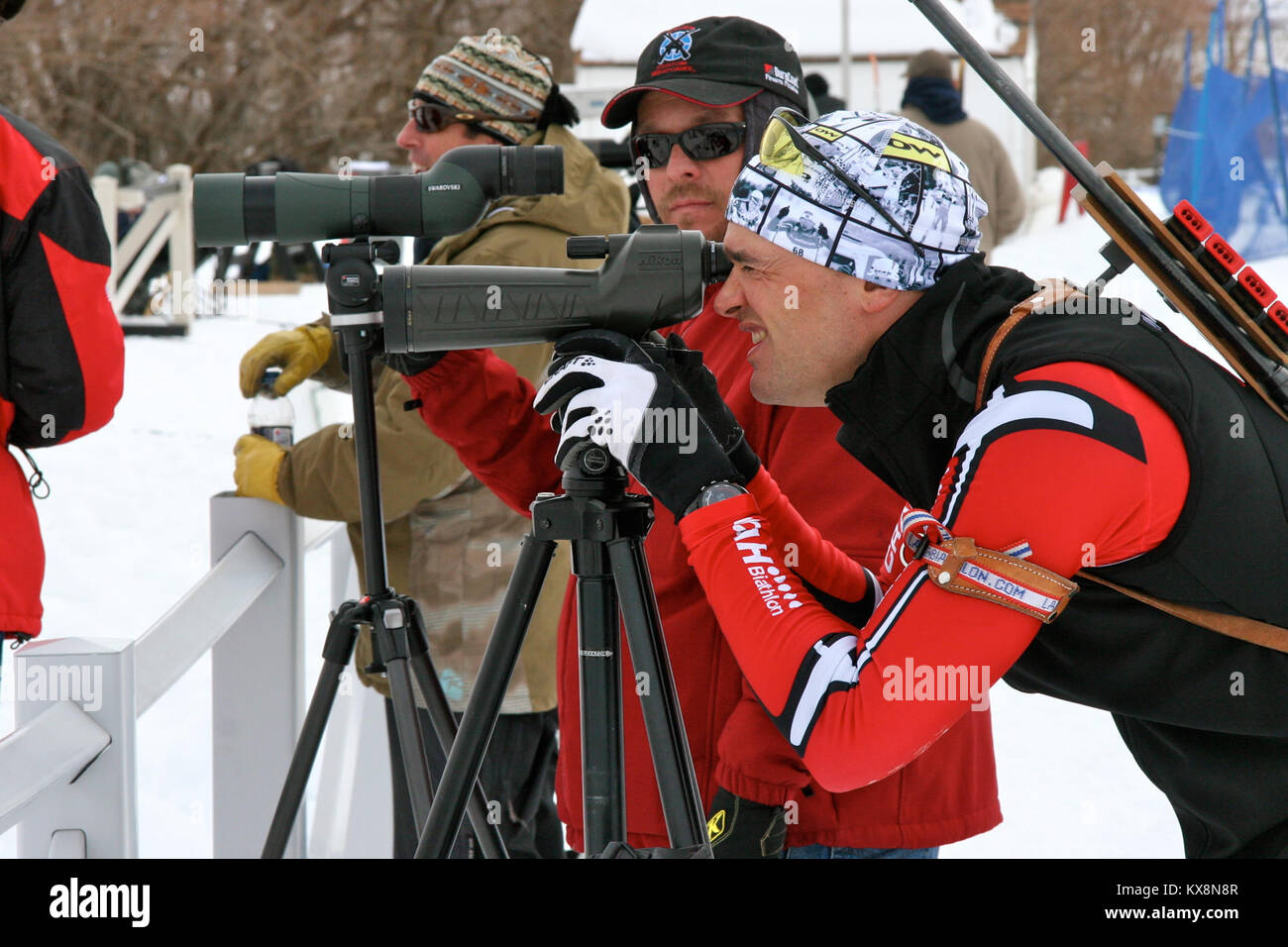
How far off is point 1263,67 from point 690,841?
36.2 feet

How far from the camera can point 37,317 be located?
7.11 feet

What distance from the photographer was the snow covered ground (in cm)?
353

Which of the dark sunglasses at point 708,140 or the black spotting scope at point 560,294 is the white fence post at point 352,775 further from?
the black spotting scope at point 560,294

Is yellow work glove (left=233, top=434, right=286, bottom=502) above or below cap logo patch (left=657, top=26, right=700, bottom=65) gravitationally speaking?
below

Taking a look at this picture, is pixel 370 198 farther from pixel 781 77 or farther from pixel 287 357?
pixel 287 357

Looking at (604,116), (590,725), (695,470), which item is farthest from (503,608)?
(604,116)

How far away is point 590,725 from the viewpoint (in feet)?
4.98

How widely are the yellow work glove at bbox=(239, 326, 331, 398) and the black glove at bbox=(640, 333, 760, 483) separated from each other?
1036 mm

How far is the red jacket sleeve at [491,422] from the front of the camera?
1963 millimetres

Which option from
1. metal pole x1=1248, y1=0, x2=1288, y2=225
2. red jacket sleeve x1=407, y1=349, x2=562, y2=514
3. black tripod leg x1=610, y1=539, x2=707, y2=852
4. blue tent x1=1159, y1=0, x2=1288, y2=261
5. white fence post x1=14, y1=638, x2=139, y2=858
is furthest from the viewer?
blue tent x1=1159, y1=0, x2=1288, y2=261

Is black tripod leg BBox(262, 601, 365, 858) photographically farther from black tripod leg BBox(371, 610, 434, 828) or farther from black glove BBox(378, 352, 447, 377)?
black glove BBox(378, 352, 447, 377)

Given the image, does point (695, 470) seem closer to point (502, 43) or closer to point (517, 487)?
point (517, 487)

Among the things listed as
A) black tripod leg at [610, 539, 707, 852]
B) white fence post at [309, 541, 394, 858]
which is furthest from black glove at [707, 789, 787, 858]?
white fence post at [309, 541, 394, 858]

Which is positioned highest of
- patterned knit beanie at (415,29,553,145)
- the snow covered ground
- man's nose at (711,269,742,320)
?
patterned knit beanie at (415,29,553,145)
